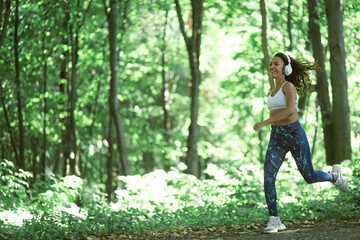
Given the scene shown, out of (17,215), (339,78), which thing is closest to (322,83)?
(339,78)

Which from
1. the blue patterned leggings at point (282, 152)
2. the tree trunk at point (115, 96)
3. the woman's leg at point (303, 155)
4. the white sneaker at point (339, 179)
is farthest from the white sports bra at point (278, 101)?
the tree trunk at point (115, 96)

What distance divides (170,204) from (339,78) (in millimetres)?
4319

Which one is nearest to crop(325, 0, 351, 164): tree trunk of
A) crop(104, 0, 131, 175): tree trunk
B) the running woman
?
the running woman

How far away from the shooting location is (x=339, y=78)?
10.9 meters

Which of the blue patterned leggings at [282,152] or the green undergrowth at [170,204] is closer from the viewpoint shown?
the blue patterned leggings at [282,152]

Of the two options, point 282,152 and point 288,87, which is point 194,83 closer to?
point 282,152

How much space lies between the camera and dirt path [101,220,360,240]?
246 inches

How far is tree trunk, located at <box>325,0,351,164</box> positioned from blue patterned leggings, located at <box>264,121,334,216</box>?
4199 mm

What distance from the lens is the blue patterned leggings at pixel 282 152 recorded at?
6828 mm

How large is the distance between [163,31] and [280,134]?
15.5 meters

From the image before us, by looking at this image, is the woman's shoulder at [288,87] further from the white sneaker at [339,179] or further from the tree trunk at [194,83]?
the tree trunk at [194,83]

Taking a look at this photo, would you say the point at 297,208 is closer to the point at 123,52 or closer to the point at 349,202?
the point at 349,202

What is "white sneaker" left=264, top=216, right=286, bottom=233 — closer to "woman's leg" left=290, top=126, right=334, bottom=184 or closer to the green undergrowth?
"woman's leg" left=290, top=126, right=334, bottom=184

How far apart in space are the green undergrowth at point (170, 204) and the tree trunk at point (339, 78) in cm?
112
